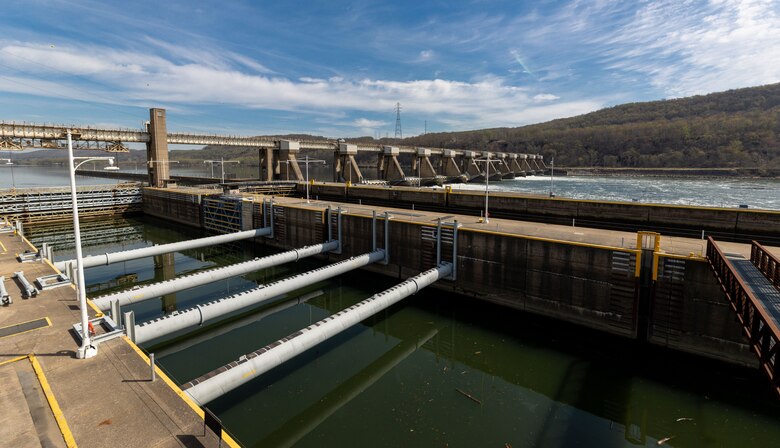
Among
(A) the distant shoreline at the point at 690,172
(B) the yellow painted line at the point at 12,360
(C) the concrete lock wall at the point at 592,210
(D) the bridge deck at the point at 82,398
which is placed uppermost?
(A) the distant shoreline at the point at 690,172

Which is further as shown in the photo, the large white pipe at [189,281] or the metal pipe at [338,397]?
the large white pipe at [189,281]

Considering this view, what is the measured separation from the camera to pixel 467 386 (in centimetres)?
1533

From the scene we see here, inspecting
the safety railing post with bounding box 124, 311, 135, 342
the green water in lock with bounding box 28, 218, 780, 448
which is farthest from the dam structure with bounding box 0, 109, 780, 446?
the green water in lock with bounding box 28, 218, 780, 448

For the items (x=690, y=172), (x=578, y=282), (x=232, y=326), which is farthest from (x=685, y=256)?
(x=690, y=172)

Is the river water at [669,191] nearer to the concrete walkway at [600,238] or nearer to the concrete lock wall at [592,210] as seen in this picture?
the concrete lock wall at [592,210]

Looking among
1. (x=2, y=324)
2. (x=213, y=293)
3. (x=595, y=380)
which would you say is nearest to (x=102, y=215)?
(x=213, y=293)

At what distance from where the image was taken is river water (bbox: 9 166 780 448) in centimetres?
1259

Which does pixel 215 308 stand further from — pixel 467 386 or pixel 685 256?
pixel 685 256

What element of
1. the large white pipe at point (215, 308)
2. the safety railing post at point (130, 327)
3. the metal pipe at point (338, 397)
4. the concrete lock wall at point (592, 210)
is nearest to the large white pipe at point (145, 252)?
the large white pipe at point (215, 308)

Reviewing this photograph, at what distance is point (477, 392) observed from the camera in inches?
588

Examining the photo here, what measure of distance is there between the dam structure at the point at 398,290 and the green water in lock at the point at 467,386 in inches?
20.2

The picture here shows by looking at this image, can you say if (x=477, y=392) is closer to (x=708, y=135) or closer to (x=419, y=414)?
(x=419, y=414)

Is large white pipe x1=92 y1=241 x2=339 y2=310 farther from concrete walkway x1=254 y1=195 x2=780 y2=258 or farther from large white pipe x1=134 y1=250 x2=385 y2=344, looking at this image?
concrete walkway x1=254 y1=195 x2=780 y2=258

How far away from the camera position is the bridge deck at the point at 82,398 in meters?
8.40
